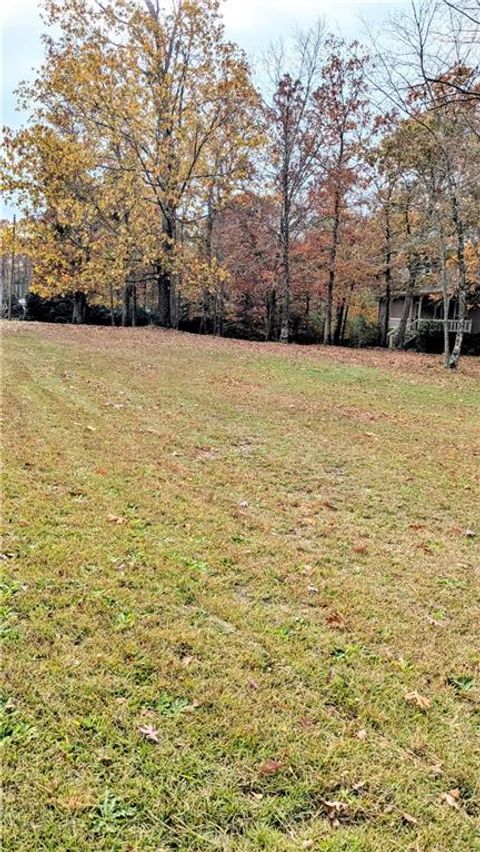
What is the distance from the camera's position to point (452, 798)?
2117 millimetres

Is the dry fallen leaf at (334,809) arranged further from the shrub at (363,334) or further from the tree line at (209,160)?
the shrub at (363,334)

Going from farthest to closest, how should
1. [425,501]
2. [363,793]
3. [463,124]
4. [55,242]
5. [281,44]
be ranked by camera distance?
[281,44]
[55,242]
[463,124]
[425,501]
[363,793]

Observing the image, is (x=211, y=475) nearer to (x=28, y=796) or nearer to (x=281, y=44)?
(x=28, y=796)

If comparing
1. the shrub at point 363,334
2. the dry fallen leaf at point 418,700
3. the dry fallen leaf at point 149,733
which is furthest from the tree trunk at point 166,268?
the dry fallen leaf at point 149,733

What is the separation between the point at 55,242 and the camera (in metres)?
17.8

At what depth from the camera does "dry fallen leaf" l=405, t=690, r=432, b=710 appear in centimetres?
259

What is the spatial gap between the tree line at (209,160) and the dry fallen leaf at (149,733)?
12561 mm

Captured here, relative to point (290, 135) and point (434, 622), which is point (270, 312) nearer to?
point (290, 135)

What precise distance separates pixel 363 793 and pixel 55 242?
18.8 m

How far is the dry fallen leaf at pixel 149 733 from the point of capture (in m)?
2.21

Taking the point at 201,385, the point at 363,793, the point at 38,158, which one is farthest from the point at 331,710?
the point at 38,158

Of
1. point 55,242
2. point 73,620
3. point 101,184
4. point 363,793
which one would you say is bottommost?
point 363,793

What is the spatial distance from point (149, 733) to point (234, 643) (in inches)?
29.6

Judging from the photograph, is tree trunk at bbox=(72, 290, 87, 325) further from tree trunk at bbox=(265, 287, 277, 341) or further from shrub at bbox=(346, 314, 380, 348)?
shrub at bbox=(346, 314, 380, 348)
